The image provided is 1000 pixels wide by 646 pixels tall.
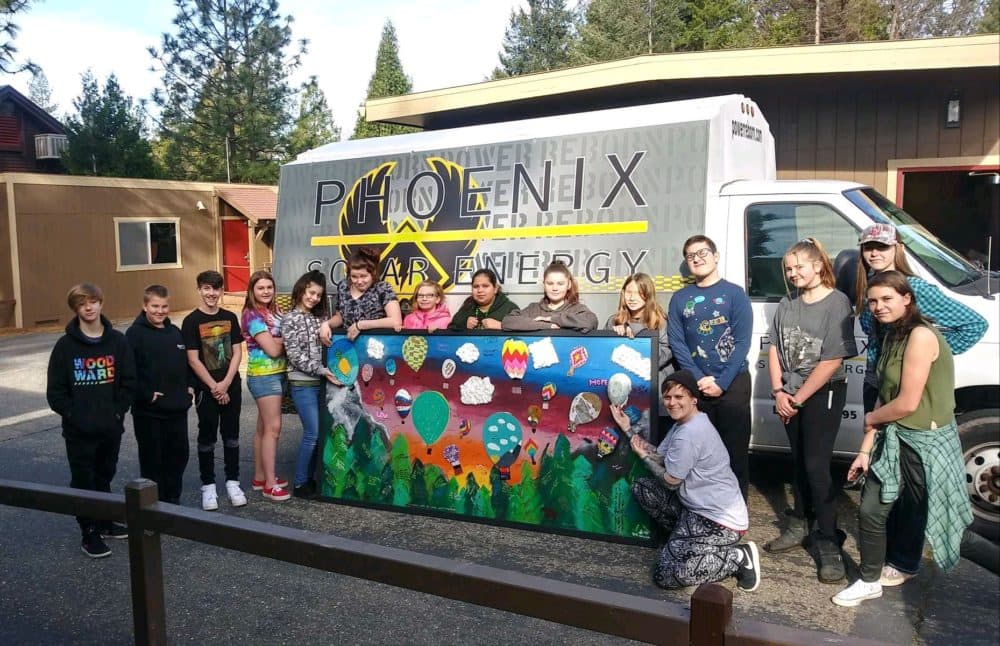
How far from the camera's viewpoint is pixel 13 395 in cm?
1136

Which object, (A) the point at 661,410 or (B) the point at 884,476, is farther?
(A) the point at 661,410

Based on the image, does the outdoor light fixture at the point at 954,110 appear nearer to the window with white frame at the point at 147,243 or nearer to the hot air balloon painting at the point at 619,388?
the hot air balloon painting at the point at 619,388

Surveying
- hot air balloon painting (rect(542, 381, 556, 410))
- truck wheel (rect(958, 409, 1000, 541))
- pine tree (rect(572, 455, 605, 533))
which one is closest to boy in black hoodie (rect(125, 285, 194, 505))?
hot air balloon painting (rect(542, 381, 556, 410))

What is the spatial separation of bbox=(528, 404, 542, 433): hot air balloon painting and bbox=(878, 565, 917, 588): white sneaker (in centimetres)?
216

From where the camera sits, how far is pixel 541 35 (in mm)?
45969

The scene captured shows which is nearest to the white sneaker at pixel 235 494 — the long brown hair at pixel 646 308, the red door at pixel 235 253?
the long brown hair at pixel 646 308

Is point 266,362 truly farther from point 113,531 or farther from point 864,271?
point 864,271

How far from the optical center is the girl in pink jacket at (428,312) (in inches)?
240

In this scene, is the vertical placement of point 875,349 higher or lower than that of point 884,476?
higher

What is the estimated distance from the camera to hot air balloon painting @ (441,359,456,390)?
574 centimetres

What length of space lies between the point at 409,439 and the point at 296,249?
2.45 meters

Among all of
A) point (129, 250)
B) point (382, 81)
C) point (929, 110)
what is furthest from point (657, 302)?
point (382, 81)

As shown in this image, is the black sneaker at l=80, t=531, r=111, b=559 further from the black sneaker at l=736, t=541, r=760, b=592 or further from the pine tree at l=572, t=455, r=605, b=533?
the black sneaker at l=736, t=541, r=760, b=592

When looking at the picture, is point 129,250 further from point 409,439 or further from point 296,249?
point 409,439
